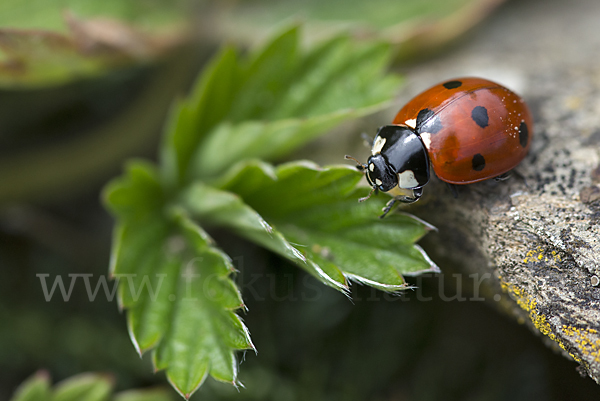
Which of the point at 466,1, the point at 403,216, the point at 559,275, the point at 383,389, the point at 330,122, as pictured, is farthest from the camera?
the point at 466,1

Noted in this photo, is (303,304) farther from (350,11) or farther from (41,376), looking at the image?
(350,11)

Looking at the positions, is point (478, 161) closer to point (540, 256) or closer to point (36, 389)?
point (540, 256)

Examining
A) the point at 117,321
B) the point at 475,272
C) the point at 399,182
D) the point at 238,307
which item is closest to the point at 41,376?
the point at 117,321

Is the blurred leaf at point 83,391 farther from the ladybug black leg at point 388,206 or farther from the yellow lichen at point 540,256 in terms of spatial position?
the yellow lichen at point 540,256

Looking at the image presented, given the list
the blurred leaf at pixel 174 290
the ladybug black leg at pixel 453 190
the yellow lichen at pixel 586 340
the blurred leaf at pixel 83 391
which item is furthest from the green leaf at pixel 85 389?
the yellow lichen at pixel 586 340

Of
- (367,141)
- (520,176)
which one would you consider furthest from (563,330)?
(367,141)
